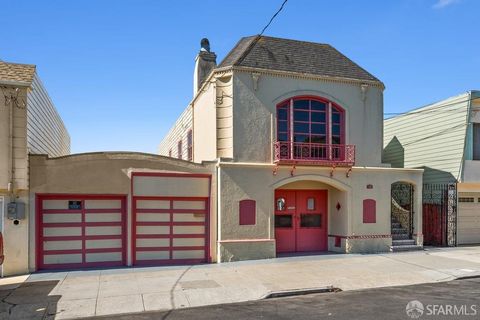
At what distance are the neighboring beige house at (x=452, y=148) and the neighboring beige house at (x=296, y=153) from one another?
195 centimetres

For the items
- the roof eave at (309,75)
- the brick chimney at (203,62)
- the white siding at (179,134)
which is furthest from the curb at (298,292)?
the white siding at (179,134)

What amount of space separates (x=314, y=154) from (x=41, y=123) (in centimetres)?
975

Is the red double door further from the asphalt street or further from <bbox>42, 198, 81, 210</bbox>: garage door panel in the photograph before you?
<bbox>42, 198, 81, 210</bbox>: garage door panel

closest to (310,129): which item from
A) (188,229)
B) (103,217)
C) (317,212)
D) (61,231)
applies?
(317,212)

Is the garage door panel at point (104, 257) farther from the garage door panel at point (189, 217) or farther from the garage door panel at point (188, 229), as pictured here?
the garage door panel at point (189, 217)

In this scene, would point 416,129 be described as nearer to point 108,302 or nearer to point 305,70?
point 305,70

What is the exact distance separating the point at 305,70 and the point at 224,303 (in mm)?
9262

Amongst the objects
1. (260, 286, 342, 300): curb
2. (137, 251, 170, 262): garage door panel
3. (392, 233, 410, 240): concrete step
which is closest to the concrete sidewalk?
(260, 286, 342, 300): curb

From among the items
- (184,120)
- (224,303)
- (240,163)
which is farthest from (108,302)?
(184,120)

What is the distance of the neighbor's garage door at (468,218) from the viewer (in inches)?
677

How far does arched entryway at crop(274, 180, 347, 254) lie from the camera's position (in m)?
15.0

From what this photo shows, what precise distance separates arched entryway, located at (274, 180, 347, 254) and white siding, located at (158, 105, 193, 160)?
6.09 meters

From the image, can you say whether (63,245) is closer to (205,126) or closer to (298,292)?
(205,126)

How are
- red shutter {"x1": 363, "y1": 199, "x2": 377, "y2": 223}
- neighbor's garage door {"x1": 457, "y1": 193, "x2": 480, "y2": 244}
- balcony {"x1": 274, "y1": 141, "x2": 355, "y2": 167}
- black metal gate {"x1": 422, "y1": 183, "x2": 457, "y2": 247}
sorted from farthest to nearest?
neighbor's garage door {"x1": 457, "y1": 193, "x2": 480, "y2": 244}, black metal gate {"x1": 422, "y1": 183, "x2": 457, "y2": 247}, red shutter {"x1": 363, "y1": 199, "x2": 377, "y2": 223}, balcony {"x1": 274, "y1": 141, "x2": 355, "y2": 167}
